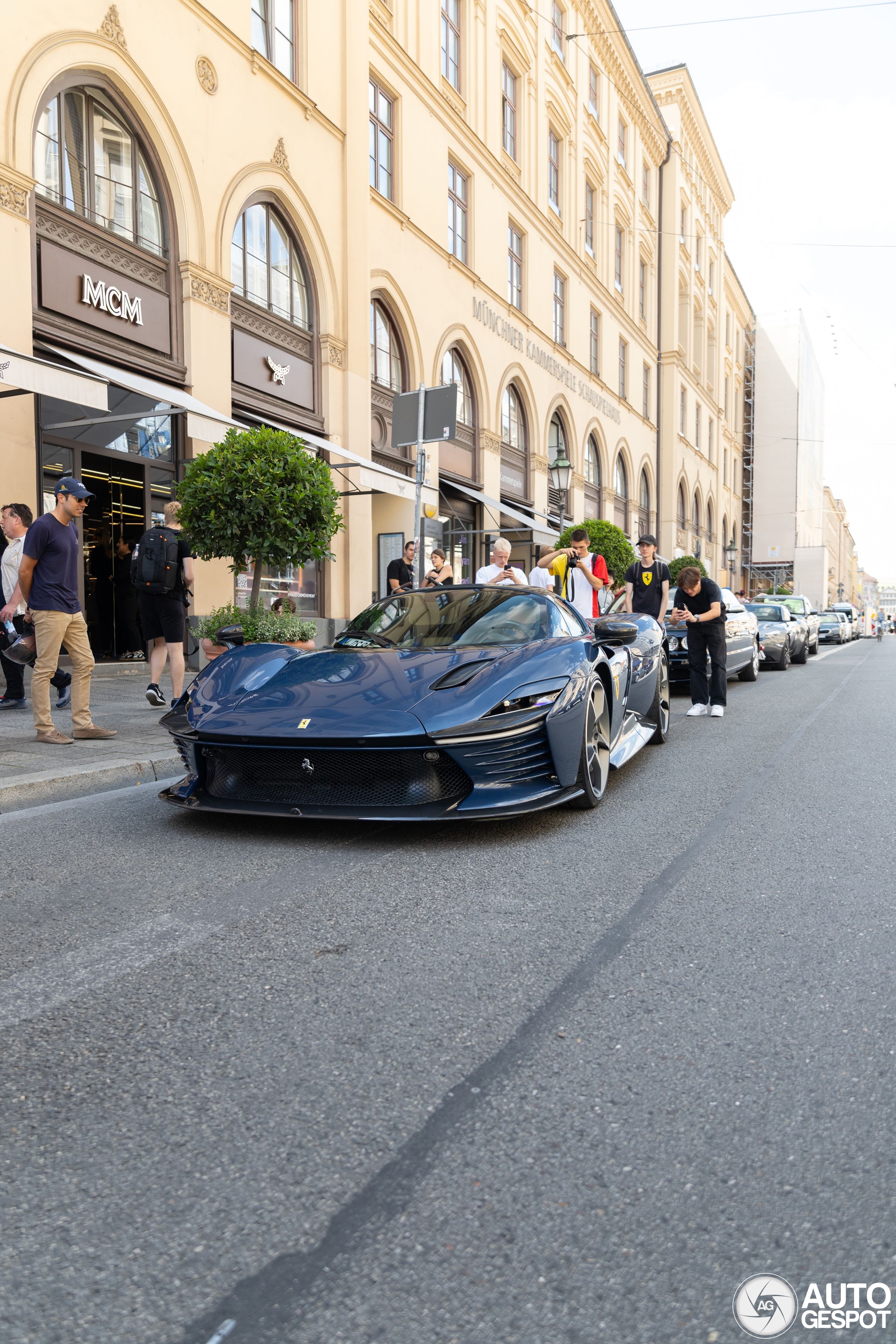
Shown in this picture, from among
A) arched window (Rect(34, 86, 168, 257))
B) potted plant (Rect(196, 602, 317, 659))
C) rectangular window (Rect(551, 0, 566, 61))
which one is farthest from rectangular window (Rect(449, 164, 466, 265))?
potted plant (Rect(196, 602, 317, 659))

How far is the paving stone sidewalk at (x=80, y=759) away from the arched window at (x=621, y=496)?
92.8 ft

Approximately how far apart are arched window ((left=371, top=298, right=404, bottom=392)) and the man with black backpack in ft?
34.1

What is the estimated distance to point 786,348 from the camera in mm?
73375

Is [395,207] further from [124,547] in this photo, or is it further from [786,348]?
[786,348]

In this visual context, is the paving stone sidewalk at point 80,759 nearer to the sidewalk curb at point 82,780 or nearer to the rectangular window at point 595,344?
the sidewalk curb at point 82,780

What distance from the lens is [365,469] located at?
15680 mm

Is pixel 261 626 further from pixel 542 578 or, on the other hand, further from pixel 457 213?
pixel 457 213

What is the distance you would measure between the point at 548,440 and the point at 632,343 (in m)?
11.6

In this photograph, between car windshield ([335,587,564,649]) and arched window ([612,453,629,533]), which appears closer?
car windshield ([335,587,564,649])

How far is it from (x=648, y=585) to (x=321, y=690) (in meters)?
6.03

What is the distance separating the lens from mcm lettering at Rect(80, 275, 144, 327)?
11.6 m

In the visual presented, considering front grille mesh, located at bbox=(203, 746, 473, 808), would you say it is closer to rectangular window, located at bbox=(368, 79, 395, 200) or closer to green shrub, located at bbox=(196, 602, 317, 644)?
green shrub, located at bbox=(196, 602, 317, 644)

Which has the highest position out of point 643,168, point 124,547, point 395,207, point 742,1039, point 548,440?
point 643,168

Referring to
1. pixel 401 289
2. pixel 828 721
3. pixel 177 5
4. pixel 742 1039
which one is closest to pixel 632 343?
pixel 401 289
